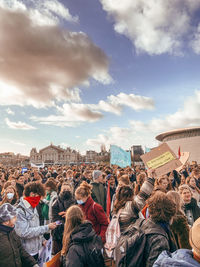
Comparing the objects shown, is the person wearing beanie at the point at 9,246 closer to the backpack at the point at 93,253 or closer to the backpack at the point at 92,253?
the backpack at the point at 92,253

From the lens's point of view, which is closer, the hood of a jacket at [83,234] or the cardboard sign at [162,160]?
the hood of a jacket at [83,234]

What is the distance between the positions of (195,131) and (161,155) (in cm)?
5642

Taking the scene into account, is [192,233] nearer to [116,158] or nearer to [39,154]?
[116,158]

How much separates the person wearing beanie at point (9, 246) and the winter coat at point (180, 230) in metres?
1.97

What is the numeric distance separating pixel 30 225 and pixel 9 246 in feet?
2.79

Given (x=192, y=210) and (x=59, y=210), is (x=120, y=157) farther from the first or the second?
(x=59, y=210)

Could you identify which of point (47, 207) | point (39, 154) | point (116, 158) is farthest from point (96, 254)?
point (39, 154)

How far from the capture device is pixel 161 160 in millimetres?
5215

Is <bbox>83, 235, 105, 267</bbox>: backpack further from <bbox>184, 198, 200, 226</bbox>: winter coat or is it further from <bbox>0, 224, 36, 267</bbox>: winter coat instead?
<bbox>184, 198, 200, 226</bbox>: winter coat

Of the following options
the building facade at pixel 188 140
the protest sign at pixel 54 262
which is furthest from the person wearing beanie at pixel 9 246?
the building facade at pixel 188 140

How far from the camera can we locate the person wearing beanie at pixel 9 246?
8.52 feet

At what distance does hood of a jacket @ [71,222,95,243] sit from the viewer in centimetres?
254

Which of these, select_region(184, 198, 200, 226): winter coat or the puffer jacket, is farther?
select_region(184, 198, 200, 226): winter coat

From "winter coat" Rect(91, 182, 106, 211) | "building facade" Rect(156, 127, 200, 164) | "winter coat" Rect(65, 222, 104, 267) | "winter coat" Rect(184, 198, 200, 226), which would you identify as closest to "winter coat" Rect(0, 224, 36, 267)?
"winter coat" Rect(65, 222, 104, 267)
